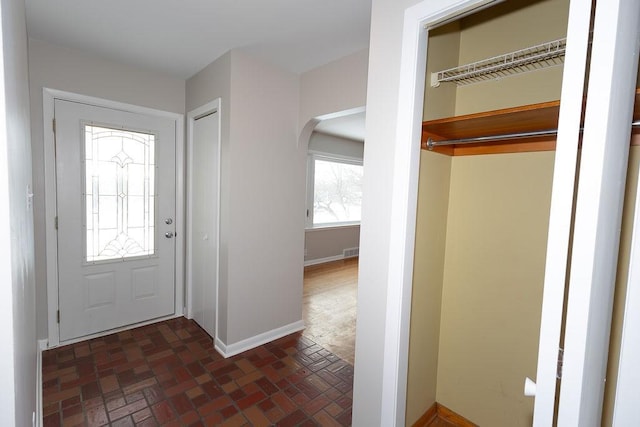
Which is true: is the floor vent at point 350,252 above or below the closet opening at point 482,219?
below

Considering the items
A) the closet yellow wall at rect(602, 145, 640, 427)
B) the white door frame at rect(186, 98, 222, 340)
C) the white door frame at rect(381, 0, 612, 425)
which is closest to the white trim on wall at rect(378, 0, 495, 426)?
the white door frame at rect(381, 0, 612, 425)

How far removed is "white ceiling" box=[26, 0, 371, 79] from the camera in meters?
1.85

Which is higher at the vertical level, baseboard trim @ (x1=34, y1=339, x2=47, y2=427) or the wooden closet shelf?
the wooden closet shelf

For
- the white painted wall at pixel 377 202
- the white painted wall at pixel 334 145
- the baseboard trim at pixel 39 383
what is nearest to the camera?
the white painted wall at pixel 377 202

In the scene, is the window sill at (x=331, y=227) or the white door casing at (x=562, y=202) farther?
the window sill at (x=331, y=227)

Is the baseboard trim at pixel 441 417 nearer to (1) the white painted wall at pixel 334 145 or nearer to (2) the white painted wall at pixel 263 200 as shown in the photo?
(2) the white painted wall at pixel 263 200

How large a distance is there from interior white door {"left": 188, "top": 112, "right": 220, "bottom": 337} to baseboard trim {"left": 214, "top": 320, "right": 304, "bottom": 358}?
A: 28 centimetres

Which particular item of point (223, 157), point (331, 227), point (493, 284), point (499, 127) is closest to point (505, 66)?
point (499, 127)

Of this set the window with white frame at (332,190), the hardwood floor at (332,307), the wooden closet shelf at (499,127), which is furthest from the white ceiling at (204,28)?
the window with white frame at (332,190)

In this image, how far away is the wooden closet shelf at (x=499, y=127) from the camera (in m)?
1.20

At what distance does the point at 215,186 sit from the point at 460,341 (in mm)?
2258

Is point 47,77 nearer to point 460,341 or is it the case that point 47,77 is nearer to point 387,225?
point 387,225

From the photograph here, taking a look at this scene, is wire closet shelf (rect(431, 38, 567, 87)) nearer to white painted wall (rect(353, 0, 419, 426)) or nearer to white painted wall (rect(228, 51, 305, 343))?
white painted wall (rect(353, 0, 419, 426))

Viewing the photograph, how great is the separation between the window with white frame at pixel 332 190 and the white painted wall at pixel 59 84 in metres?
3.17
